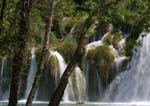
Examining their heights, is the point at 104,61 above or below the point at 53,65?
above

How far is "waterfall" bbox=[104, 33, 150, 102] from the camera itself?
45719mm

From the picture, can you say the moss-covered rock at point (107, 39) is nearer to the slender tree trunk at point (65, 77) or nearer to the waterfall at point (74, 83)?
the waterfall at point (74, 83)

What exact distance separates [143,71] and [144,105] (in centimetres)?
815

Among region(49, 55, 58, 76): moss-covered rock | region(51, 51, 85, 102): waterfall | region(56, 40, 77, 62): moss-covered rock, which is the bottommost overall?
region(51, 51, 85, 102): waterfall

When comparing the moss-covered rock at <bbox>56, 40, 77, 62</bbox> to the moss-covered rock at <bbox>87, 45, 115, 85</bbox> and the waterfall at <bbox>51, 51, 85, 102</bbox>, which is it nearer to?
the waterfall at <bbox>51, 51, 85, 102</bbox>

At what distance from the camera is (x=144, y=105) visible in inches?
1531

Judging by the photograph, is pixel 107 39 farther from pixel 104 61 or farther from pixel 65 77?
pixel 65 77

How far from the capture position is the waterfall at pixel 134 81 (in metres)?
45.7

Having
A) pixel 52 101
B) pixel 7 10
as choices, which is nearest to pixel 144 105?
pixel 7 10

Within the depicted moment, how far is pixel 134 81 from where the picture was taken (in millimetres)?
46281

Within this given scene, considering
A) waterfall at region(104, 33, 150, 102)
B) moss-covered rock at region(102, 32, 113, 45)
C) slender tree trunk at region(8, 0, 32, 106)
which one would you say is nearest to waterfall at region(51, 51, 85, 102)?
waterfall at region(104, 33, 150, 102)

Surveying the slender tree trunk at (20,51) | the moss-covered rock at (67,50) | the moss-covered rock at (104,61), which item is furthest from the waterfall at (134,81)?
the slender tree trunk at (20,51)

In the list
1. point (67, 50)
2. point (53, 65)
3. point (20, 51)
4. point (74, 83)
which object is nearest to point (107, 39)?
point (67, 50)

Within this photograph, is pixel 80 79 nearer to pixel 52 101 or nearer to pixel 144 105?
pixel 144 105
